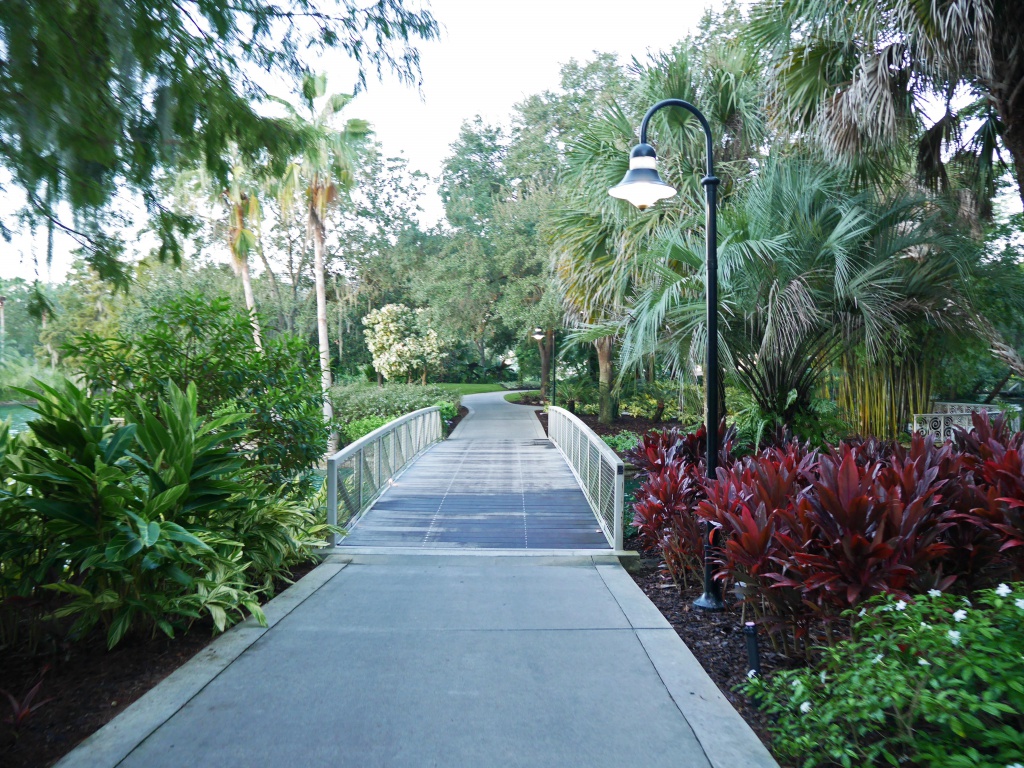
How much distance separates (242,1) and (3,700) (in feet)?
13.6

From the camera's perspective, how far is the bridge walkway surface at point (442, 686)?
3084 millimetres

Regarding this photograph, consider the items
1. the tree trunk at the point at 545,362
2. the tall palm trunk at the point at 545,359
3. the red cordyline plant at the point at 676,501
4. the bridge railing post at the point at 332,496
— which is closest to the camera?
the red cordyline plant at the point at 676,501

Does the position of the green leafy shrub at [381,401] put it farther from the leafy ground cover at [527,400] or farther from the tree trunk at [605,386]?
the leafy ground cover at [527,400]

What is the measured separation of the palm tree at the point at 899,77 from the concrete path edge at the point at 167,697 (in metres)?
7.70

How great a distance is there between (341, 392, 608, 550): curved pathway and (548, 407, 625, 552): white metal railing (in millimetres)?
161

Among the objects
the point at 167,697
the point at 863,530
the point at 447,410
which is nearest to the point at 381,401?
the point at 447,410

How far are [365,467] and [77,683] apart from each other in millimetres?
5167

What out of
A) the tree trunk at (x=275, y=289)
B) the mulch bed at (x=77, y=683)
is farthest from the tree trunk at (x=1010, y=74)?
the tree trunk at (x=275, y=289)

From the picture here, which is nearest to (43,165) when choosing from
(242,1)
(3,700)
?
(242,1)

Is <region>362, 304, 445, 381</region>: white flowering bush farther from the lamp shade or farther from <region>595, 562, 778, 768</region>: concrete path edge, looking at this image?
<region>595, 562, 778, 768</region>: concrete path edge

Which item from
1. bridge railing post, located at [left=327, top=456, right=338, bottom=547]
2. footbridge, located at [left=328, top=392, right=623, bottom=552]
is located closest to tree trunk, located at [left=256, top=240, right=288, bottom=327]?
footbridge, located at [left=328, top=392, right=623, bottom=552]

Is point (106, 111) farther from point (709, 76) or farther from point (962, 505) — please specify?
point (709, 76)

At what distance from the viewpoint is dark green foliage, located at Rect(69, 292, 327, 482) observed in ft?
20.7

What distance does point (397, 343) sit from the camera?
1192 inches
